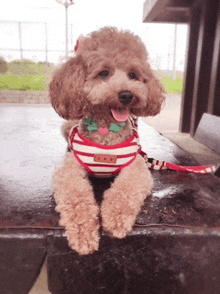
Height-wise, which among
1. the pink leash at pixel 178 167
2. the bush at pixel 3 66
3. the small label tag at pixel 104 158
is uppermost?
the bush at pixel 3 66

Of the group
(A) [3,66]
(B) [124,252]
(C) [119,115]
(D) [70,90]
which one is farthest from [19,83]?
(B) [124,252]

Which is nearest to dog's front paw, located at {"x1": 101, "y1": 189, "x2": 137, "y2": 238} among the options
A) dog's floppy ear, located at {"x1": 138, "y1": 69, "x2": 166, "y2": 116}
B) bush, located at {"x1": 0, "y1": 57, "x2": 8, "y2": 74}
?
dog's floppy ear, located at {"x1": 138, "y1": 69, "x2": 166, "y2": 116}

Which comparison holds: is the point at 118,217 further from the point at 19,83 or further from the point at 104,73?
the point at 19,83

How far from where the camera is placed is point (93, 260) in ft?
2.27

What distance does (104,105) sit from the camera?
0.95 m

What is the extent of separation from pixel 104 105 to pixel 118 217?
44 centimetres

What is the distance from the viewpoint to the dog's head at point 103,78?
36.5 inches

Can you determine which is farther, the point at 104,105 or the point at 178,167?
the point at 178,167

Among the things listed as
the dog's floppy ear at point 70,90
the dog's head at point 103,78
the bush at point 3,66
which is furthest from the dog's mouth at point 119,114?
the bush at point 3,66

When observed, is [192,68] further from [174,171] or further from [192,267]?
[192,267]

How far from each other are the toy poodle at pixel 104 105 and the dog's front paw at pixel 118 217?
2.5 inches

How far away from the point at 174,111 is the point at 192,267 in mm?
6202

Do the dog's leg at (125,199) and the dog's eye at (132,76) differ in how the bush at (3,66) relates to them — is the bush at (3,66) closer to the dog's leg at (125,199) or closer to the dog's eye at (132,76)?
the dog's eye at (132,76)

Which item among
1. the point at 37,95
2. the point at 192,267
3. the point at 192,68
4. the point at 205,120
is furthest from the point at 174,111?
the point at 192,267
